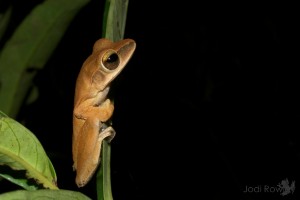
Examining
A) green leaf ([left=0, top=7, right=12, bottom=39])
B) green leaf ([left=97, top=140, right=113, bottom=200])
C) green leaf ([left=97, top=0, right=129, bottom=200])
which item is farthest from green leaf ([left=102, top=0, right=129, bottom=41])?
green leaf ([left=0, top=7, right=12, bottom=39])

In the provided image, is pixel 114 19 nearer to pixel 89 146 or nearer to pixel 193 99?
pixel 89 146

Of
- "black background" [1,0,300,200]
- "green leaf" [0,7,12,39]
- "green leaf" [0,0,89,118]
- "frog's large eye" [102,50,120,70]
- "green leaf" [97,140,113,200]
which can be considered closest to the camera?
"green leaf" [97,140,113,200]

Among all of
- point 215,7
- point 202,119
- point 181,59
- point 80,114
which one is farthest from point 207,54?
point 80,114

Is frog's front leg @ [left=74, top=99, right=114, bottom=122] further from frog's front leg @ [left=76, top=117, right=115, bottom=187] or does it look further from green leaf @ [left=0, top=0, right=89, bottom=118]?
green leaf @ [left=0, top=0, right=89, bottom=118]

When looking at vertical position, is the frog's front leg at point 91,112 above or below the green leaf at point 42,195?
above

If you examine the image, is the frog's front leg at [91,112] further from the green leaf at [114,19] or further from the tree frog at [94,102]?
the green leaf at [114,19]

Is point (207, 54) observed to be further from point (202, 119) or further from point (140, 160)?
point (140, 160)

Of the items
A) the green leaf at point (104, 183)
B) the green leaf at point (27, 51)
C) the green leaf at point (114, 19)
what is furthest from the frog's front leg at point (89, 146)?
the green leaf at point (27, 51)
